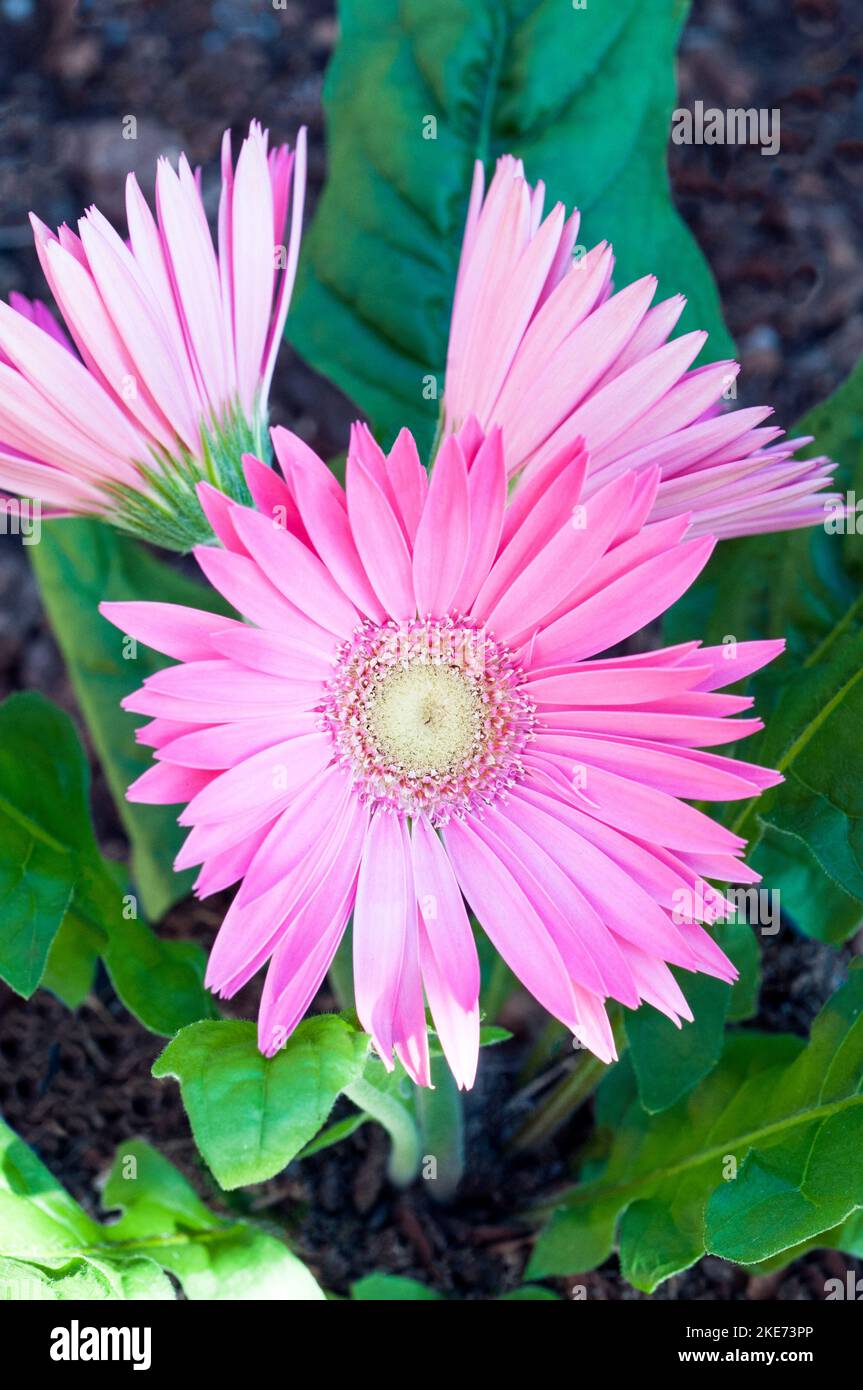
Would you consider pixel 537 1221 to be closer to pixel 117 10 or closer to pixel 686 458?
pixel 686 458

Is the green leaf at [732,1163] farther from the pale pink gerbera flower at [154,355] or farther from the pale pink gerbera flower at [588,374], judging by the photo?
the pale pink gerbera flower at [154,355]

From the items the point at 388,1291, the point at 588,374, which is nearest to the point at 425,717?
the point at 588,374

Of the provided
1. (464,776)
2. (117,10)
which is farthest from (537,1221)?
(117,10)

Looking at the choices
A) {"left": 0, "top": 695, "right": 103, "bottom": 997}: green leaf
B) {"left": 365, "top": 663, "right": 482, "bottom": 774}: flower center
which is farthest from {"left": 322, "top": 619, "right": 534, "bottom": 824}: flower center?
{"left": 0, "top": 695, "right": 103, "bottom": 997}: green leaf

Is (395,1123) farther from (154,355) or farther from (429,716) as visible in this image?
(154,355)

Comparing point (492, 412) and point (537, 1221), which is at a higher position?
point (492, 412)

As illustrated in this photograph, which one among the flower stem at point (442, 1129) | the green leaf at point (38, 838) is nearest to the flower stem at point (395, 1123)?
the flower stem at point (442, 1129)

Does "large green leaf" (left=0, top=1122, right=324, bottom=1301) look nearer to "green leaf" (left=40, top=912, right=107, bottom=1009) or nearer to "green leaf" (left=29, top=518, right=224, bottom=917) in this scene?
"green leaf" (left=40, top=912, right=107, bottom=1009)
